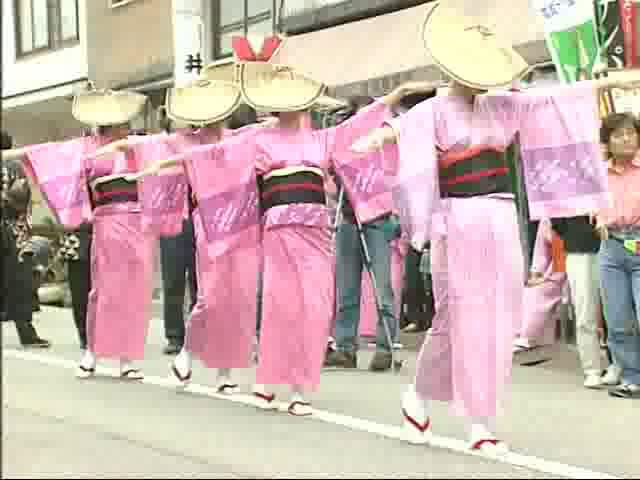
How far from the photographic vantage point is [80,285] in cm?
901

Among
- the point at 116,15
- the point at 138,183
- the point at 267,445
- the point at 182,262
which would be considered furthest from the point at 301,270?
the point at 182,262

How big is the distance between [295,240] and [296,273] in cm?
17

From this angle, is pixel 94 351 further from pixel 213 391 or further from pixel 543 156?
pixel 543 156

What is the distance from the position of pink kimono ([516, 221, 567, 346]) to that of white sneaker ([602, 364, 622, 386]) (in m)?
1.02

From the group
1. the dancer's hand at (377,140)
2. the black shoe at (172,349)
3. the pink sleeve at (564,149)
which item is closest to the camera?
the dancer's hand at (377,140)

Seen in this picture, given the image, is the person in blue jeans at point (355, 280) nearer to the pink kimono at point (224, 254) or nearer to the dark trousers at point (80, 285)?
the pink kimono at point (224, 254)

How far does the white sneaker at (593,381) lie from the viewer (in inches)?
299

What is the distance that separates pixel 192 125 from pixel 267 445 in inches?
105

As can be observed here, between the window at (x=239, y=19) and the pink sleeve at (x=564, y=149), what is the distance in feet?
12.5

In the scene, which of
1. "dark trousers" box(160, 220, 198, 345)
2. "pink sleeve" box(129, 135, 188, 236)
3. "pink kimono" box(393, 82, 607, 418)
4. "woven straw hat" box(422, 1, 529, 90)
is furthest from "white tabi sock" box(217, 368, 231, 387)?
"woven straw hat" box(422, 1, 529, 90)

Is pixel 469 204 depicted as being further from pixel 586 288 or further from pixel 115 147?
pixel 115 147

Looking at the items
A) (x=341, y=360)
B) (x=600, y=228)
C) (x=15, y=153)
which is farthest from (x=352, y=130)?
(x=15, y=153)

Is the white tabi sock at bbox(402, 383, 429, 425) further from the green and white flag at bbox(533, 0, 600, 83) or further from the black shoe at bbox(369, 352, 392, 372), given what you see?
the green and white flag at bbox(533, 0, 600, 83)

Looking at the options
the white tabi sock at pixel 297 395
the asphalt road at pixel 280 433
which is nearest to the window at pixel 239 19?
the asphalt road at pixel 280 433
